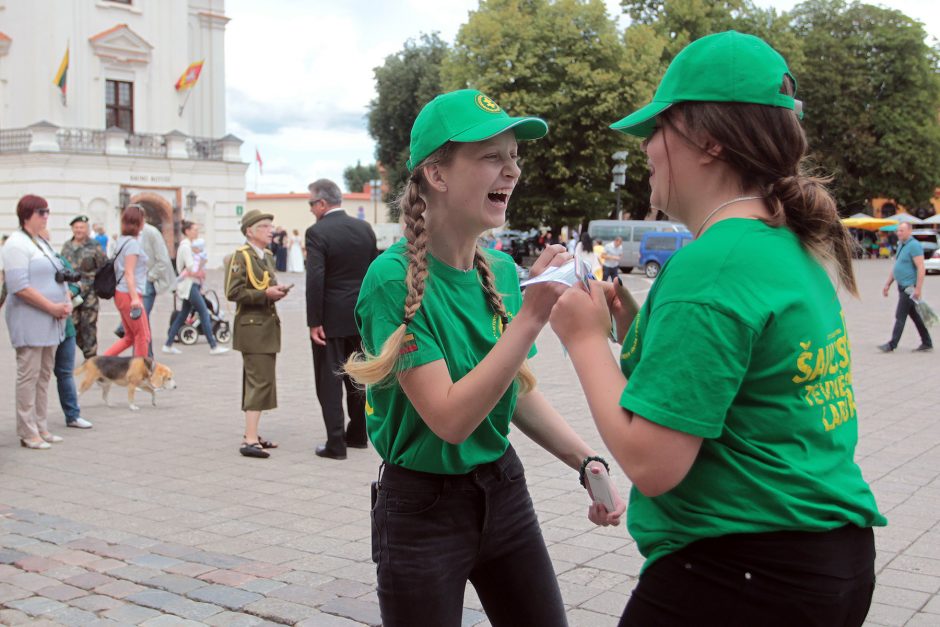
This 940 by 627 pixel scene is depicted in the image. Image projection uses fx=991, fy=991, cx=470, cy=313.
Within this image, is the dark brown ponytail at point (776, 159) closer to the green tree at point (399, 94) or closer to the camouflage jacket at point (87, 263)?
the camouflage jacket at point (87, 263)

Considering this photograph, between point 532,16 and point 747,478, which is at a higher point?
point 532,16

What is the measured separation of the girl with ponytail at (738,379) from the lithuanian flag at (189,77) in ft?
138

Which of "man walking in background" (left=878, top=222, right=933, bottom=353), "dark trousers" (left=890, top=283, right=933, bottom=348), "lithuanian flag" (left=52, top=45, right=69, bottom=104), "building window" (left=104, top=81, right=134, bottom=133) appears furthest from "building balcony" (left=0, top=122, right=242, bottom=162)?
"dark trousers" (left=890, top=283, right=933, bottom=348)

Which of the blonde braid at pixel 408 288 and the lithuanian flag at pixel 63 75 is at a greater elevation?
the lithuanian flag at pixel 63 75

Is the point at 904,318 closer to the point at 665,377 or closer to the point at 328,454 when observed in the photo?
the point at 328,454

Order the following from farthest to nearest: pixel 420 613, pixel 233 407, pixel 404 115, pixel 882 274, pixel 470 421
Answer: pixel 404 115
pixel 882 274
pixel 233 407
pixel 420 613
pixel 470 421

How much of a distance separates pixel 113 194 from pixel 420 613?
39892 mm

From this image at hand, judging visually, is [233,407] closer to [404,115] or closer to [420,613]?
[420,613]

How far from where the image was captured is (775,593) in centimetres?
175

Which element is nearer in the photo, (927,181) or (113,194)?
(113,194)

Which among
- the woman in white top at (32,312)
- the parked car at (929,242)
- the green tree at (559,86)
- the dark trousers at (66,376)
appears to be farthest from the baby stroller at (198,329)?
the parked car at (929,242)

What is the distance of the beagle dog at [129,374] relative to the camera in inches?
398

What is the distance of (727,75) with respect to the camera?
1.75 meters

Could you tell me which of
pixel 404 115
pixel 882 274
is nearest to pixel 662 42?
pixel 882 274
